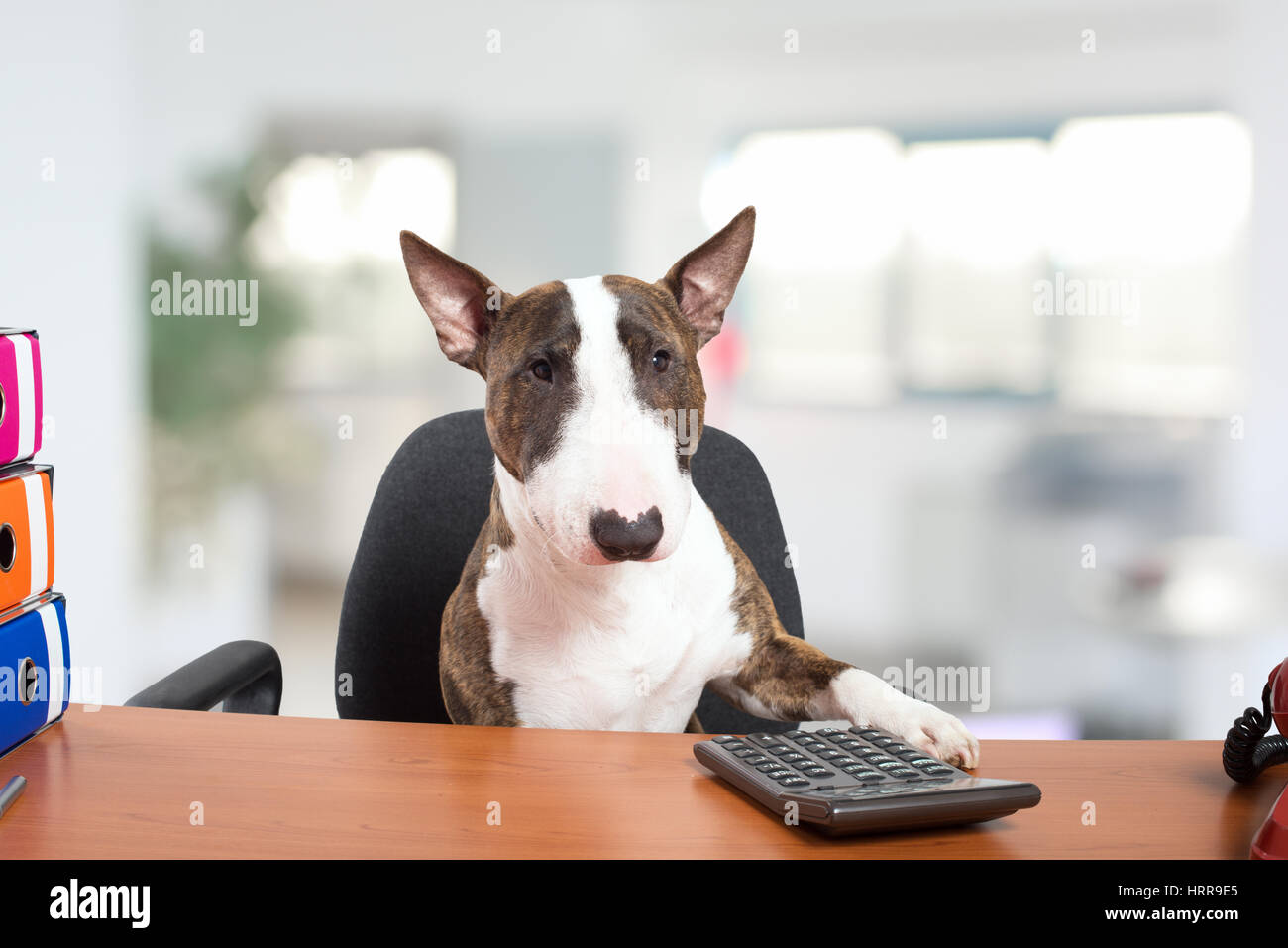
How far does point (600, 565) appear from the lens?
985 mm

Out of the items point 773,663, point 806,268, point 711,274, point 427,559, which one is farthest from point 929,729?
point 806,268

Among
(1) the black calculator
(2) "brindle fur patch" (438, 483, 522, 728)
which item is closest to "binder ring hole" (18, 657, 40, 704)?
(2) "brindle fur patch" (438, 483, 522, 728)

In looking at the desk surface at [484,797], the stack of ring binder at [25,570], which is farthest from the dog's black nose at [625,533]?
the stack of ring binder at [25,570]

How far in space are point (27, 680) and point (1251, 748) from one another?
0.94m

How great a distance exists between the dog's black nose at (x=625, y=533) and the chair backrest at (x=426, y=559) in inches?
21.5

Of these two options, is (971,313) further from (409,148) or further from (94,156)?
(94,156)

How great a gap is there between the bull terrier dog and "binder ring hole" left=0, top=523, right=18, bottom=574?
1.38 ft

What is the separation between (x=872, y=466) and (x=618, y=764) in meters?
2.80

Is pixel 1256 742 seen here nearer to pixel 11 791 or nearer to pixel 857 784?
pixel 857 784

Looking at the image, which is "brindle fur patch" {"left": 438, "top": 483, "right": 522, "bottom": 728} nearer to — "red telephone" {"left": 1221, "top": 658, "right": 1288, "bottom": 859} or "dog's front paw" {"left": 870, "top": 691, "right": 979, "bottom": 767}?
"dog's front paw" {"left": 870, "top": 691, "right": 979, "bottom": 767}

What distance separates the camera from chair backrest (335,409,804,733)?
1.45m

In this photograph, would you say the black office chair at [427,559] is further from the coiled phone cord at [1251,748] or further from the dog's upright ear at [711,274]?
the coiled phone cord at [1251,748]

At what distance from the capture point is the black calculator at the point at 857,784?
69 cm
